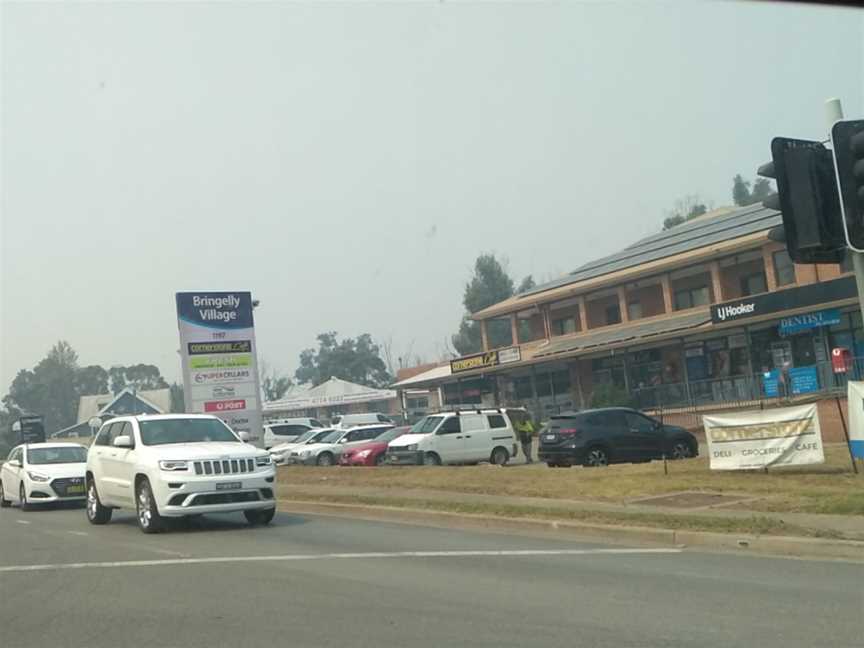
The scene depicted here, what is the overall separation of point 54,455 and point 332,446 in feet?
42.5

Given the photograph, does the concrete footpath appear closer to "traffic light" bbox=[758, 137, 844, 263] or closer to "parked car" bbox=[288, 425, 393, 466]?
"traffic light" bbox=[758, 137, 844, 263]

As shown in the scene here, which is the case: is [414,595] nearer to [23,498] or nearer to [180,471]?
[180,471]

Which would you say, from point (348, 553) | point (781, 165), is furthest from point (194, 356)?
point (781, 165)

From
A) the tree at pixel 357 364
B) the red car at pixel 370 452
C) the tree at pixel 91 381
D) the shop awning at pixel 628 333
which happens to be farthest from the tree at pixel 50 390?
the red car at pixel 370 452

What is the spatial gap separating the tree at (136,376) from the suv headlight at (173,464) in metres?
123

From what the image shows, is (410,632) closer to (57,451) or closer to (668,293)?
(57,451)

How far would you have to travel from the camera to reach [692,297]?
4588 cm

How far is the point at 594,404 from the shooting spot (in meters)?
41.6

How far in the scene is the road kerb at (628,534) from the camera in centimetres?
1101

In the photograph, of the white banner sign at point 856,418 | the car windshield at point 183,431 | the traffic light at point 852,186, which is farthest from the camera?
the white banner sign at point 856,418

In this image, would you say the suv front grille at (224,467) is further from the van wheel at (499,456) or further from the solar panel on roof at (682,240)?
the solar panel on roof at (682,240)

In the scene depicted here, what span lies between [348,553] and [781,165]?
6.67 metres

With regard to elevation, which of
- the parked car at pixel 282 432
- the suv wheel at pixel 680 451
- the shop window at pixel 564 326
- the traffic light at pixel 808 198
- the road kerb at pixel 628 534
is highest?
the shop window at pixel 564 326

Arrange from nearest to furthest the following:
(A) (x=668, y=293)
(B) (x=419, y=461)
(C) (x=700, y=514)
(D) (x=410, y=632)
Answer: (D) (x=410, y=632)
(C) (x=700, y=514)
(B) (x=419, y=461)
(A) (x=668, y=293)
